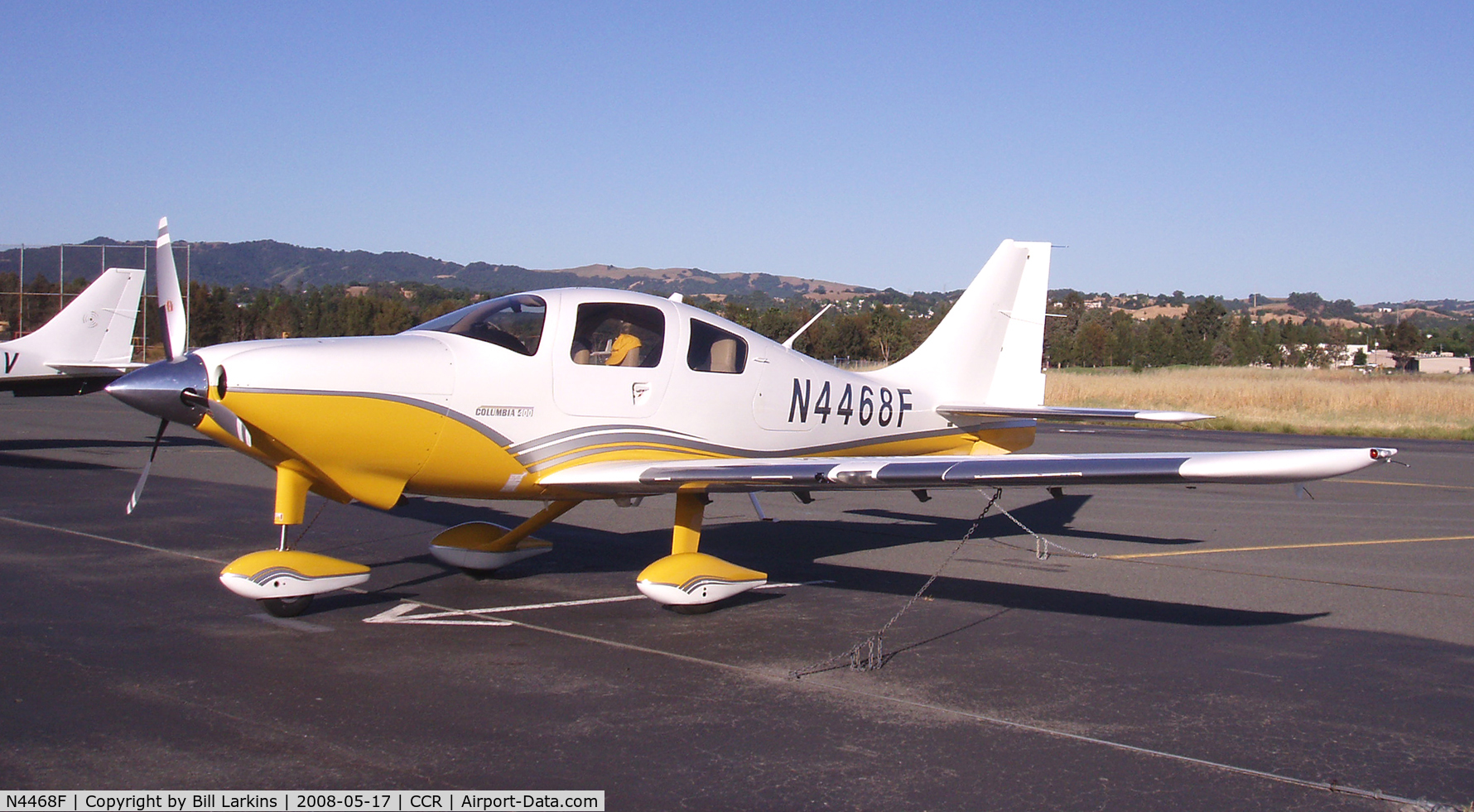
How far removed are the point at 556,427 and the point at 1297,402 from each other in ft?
115

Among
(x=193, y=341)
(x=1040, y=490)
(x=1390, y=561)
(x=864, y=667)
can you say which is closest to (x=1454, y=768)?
(x=864, y=667)

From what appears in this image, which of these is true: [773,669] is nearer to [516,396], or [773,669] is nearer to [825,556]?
[516,396]

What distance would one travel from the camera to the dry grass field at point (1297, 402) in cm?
2950

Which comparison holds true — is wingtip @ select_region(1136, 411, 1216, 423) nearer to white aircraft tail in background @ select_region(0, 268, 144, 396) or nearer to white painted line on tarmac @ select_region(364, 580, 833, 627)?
white painted line on tarmac @ select_region(364, 580, 833, 627)

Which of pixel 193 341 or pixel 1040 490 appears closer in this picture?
pixel 1040 490

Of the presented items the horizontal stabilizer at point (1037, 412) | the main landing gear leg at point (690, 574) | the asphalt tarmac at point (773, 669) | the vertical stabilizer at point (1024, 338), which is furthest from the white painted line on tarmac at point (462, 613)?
the vertical stabilizer at point (1024, 338)

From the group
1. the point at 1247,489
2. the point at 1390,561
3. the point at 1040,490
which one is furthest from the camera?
the point at 1247,489

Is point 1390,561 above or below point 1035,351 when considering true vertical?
below

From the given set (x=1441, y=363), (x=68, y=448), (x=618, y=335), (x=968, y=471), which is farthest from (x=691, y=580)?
(x=1441, y=363)

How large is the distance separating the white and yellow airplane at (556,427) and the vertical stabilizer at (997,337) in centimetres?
178

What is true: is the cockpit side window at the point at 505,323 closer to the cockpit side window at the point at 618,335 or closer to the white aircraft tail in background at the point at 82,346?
the cockpit side window at the point at 618,335

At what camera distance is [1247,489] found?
1553 centimetres

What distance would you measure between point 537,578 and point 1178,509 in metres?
8.64

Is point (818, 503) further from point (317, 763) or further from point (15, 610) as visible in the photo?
point (317, 763)
